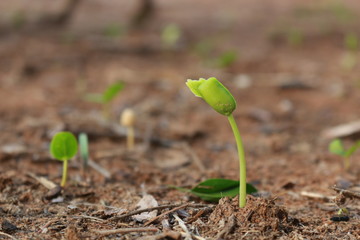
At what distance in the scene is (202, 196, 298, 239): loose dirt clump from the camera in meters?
1.28

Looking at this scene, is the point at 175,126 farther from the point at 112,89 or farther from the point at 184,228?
the point at 184,228

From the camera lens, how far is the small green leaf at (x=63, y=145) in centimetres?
172

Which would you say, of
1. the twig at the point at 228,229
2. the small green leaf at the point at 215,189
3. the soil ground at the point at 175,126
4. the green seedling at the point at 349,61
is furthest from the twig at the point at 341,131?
the green seedling at the point at 349,61

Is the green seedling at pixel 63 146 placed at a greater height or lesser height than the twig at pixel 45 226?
greater

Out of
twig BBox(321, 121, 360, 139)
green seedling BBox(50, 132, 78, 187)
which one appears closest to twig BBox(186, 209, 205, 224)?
green seedling BBox(50, 132, 78, 187)

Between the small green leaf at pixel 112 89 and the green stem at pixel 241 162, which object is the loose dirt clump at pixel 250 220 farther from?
the small green leaf at pixel 112 89

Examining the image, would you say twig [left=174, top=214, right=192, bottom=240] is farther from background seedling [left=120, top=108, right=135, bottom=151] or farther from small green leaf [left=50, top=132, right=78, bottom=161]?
background seedling [left=120, top=108, right=135, bottom=151]

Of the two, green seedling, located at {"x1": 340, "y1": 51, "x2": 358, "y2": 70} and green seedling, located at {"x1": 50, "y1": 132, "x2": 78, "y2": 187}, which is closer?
green seedling, located at {"x1": 50, "y1": 132, "x2": 78, "y2": 187}

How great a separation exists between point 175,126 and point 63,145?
1.35 metres

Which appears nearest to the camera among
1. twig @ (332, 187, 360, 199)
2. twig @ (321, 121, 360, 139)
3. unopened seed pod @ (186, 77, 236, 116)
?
Answer: unopened seed pod @ (186, 77, 236, 116)

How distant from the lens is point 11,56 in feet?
14.9

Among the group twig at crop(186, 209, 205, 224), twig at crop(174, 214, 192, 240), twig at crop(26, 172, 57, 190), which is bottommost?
twig at crop(26, 172, 57, 190)

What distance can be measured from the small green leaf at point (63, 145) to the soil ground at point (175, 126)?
15cm

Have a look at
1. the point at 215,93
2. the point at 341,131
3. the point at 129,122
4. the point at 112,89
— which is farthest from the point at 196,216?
the point at 341,131
